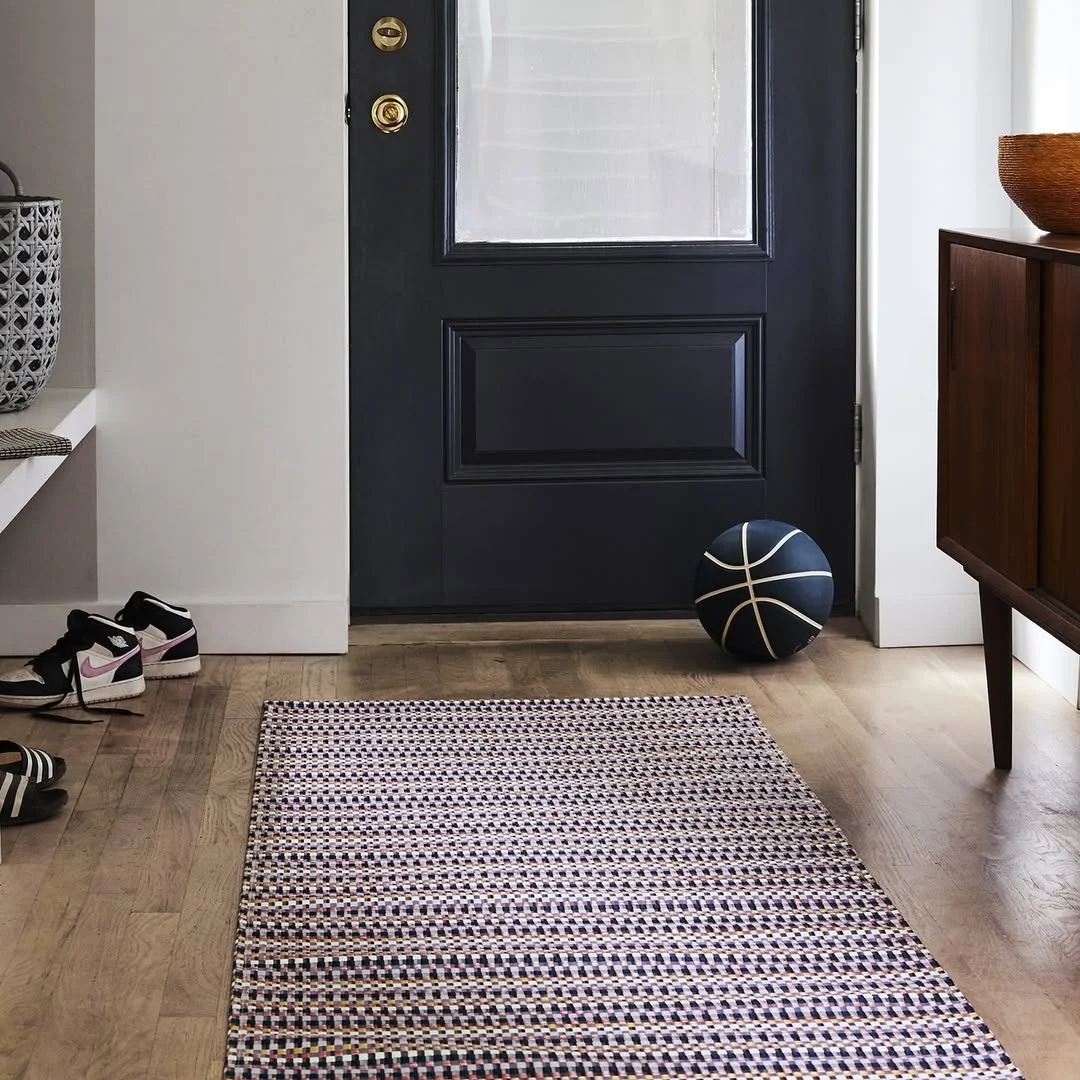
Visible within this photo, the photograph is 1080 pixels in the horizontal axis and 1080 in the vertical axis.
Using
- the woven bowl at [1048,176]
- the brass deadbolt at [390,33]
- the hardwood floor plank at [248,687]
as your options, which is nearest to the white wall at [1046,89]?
the woven bowl at [1048,176]

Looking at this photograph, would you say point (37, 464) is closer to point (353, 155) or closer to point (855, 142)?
point (353, 155)

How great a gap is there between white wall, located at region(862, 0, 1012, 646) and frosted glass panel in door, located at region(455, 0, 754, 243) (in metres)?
0.30

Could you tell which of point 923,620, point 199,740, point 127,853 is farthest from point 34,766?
point 923,620

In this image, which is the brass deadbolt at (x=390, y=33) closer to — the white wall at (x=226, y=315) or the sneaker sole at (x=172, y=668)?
the white wall at (x=226, y=315)

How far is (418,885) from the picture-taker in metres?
2.15

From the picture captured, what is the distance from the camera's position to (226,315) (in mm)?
3275

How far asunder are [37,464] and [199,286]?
630 mm

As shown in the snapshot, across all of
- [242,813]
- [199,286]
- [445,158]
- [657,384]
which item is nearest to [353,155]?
[445,158]

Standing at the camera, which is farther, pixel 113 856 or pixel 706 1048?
pixel 113 856

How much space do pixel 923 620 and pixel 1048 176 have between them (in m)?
1.27

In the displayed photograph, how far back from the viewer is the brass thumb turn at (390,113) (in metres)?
3.37

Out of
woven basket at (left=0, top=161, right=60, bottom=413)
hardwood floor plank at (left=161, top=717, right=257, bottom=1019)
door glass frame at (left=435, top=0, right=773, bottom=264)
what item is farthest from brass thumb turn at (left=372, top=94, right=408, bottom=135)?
hardwood floor plank at (left=161, top=717, right=257, bottom=1019)

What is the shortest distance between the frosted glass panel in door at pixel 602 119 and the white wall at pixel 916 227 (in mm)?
297

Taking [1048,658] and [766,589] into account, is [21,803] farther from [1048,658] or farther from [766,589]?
[1048,658]
